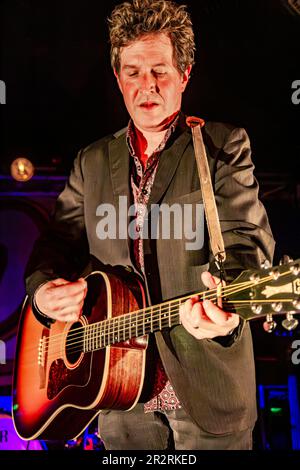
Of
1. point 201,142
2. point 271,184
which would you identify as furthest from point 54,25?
point 271,184

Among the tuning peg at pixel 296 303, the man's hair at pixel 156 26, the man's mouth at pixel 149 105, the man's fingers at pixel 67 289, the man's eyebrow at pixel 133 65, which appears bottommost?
the tuning peg at pixel 296 303

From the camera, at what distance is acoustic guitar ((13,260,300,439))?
4.79 ft

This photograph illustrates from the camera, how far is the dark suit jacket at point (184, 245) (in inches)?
69.1

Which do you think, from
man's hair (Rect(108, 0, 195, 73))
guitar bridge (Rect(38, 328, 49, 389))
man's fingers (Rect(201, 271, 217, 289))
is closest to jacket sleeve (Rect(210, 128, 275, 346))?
man's fingers (Rect(201, 271, 217, 289))

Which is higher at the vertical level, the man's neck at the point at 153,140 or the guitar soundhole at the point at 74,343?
the man's neck at the point at 153,140

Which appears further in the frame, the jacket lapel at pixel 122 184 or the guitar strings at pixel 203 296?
the jacket lapel at pixel 122 184

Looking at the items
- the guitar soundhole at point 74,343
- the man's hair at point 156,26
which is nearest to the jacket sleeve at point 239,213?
the man's hair at point 156,26

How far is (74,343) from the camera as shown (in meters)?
2.06

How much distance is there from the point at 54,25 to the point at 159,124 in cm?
114

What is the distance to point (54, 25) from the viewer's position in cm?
287

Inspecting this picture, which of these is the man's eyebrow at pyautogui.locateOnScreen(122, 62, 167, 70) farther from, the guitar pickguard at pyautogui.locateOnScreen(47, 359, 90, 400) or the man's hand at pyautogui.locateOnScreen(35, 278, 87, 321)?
the guitar pickguard at pyautogui.locateOnScreen(47, 359, 90, 400)

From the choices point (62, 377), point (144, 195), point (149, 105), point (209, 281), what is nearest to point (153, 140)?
point (149, 105)

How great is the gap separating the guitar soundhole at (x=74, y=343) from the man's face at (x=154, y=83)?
0.87 m

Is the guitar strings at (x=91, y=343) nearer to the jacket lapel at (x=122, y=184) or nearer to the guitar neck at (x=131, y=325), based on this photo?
the guitar neck at (x=131, y=325)
